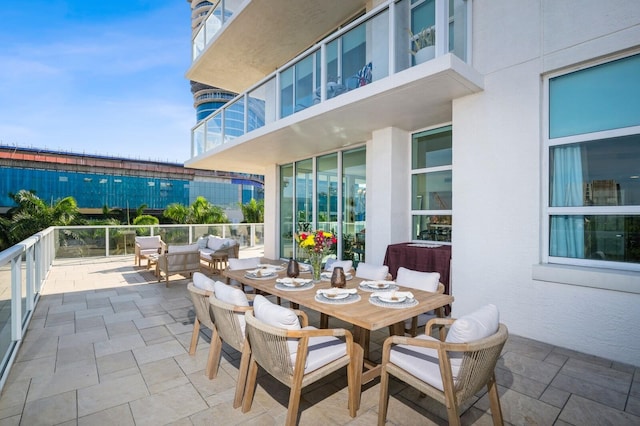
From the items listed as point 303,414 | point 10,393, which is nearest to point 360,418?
point 303,414

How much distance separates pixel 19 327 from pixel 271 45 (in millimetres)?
8092

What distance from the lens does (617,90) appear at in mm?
3361

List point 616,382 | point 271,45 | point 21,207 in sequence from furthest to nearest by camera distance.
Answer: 1. point 21,207
2. point 271,45
3. point 616,382

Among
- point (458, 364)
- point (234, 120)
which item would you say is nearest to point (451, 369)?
point (458, 364)

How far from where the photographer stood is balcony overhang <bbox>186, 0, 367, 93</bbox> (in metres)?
6.98

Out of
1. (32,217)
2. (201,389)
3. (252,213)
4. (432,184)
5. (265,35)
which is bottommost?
(201,389)

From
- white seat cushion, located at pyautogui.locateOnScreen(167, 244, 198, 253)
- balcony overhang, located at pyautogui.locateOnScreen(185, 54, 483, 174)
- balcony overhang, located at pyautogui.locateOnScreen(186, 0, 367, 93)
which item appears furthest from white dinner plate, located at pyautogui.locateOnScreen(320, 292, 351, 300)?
balcony overhang, located at pyautogui.locateOnScreen(186, 0, 367, 93)

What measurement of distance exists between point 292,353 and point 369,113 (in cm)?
393

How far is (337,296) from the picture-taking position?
2656mm

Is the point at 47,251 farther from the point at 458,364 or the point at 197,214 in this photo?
the point at 458,364

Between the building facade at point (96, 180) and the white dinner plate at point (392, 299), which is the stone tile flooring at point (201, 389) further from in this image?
the building facade at point (96, 180)

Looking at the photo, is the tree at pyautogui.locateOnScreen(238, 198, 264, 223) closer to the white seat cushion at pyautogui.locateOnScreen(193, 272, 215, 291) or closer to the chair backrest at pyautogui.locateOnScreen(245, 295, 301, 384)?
the white seat cushion at pyautogui.locateOnScreen(193, 272, 215, 291)

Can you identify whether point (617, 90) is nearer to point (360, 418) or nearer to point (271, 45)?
point (360, 418)

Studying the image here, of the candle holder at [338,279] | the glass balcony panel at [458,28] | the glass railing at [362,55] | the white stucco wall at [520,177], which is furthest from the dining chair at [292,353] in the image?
the glass balcony panel at [458,28]
